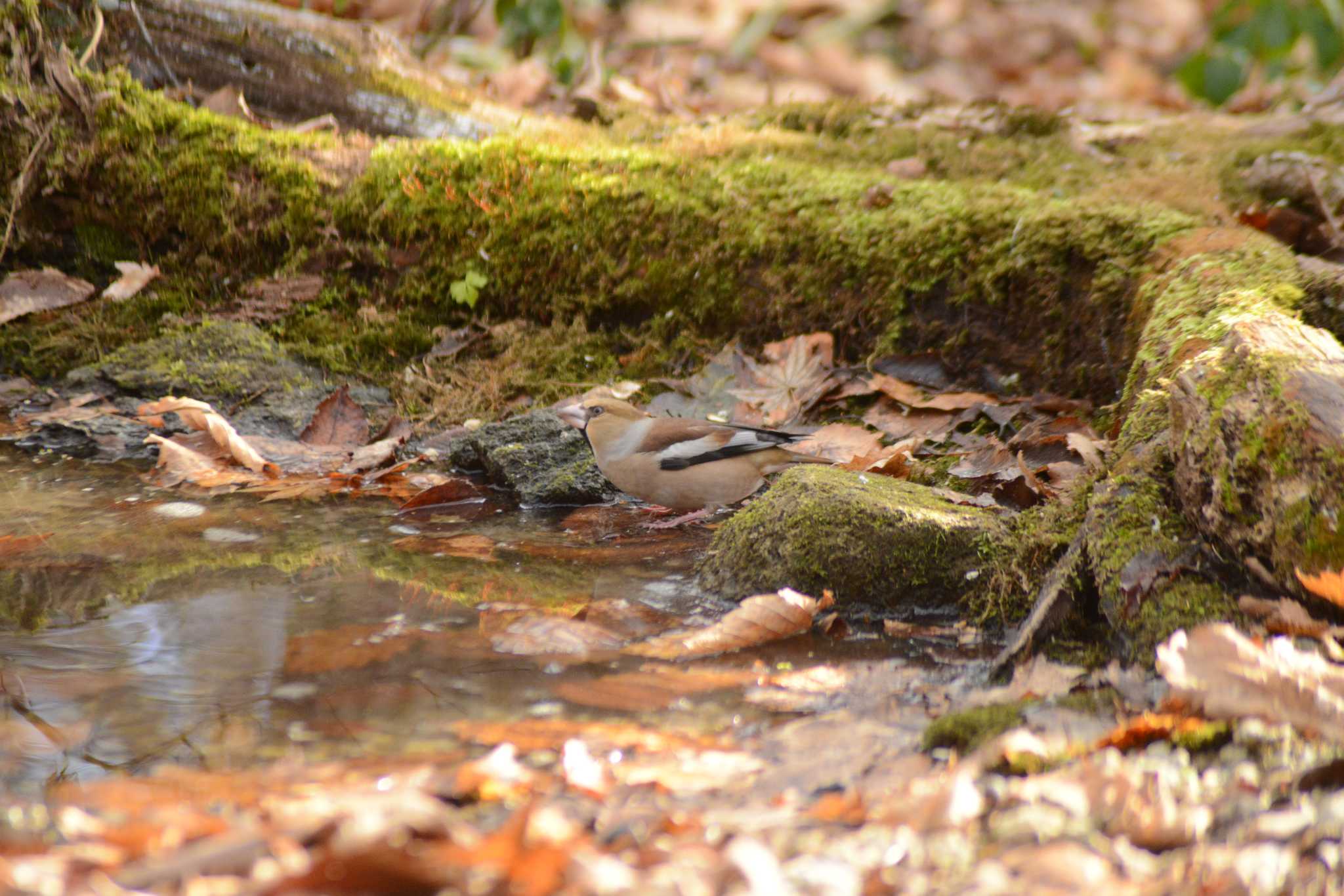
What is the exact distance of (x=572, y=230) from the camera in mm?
6078

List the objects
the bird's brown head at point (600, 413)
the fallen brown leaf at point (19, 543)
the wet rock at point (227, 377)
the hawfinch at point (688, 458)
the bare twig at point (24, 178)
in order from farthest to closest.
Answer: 1. the bare twig at point (24, 178)
2. the wet rock at point (227, 377)
3. the bird's brown head at point (600, 413)
4. the hawfinch at point (688, 458)
5. the fallen brown leaf at point (19, 543)

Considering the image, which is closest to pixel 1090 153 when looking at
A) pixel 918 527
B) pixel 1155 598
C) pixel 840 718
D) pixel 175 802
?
pixel 918 527

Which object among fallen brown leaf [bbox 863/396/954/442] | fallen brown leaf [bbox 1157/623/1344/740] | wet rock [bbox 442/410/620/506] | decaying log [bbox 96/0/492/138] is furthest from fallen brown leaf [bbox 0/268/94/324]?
fallen brown leaf [bbox 1157/623/1344/740]

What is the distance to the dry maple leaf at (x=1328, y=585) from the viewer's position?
2148 millimetres

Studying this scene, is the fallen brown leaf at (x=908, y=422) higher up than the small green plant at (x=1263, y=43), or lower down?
lower down

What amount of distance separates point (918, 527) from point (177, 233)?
206 inches

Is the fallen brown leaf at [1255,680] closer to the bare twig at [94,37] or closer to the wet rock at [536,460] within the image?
the wet rock at [536,460]

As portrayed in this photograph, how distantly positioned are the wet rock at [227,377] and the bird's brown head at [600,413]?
144 cm

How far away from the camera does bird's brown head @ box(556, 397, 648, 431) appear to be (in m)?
4.98

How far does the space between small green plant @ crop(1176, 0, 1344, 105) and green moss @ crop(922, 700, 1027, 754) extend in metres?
8.94

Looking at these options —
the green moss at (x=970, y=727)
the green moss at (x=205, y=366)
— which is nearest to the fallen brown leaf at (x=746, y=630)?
the green moss at (x=970, y=727)

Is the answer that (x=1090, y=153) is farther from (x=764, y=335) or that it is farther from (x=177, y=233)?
(x=177, y=233)

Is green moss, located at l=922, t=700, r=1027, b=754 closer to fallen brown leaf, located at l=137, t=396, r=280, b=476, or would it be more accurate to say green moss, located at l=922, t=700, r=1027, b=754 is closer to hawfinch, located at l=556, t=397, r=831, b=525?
hawfinch, located at l=556, t=397, r=831, b=525

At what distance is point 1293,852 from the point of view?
60.9 inches
